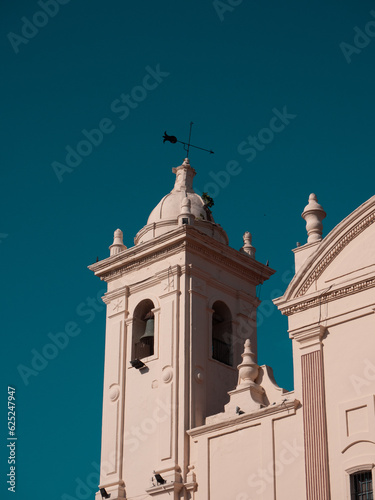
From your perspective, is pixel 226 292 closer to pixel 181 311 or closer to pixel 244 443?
pixel 181 311

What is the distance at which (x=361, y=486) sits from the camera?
23625 mm

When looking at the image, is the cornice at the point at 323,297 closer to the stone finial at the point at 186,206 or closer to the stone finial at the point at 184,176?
the stone finial at the point at 186,206

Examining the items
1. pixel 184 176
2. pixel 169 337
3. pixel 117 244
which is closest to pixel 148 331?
pixel 169 337

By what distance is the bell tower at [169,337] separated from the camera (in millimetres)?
28312

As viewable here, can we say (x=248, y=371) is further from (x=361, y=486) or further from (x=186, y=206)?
(x=186, y=206)

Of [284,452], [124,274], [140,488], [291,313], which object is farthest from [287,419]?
[124,274]

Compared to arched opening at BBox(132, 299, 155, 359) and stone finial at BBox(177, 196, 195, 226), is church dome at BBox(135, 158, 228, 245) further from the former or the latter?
arched opening at BBox(132, 299, 155, 359)

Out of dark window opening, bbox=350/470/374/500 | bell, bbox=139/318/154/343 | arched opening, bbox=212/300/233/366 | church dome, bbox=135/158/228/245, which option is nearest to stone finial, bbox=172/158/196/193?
church dome, bbox=135/158/228/245

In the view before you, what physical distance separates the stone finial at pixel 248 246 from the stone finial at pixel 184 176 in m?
2.26

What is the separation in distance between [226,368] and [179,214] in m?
4.72

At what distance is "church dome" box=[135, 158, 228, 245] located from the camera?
3175 cm

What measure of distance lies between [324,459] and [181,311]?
22.3ft

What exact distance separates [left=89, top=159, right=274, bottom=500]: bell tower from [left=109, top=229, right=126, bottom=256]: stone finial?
0.03 metres

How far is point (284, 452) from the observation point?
1003 inches
